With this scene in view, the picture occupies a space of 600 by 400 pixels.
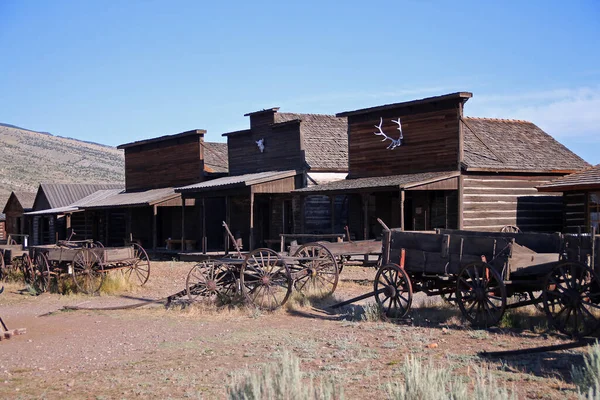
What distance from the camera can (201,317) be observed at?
12.1m

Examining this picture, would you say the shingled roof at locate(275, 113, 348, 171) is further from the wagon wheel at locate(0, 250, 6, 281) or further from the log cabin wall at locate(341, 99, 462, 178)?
the wagon wheel at locate(0, 250, 6, 281)

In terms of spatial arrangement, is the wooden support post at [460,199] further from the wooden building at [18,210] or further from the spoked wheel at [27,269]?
the wooden building at [18,210]

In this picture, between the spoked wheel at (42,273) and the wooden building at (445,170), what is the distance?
8828 mm

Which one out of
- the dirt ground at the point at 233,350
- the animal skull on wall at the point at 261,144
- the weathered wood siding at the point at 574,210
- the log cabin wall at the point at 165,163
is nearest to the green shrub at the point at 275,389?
the dirt ground at the point at 233,350

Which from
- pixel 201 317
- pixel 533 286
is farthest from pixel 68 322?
pixel 533 286

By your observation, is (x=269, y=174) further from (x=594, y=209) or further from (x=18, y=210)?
(x=18, y=210)

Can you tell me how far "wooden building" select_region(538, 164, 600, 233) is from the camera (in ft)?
61.1

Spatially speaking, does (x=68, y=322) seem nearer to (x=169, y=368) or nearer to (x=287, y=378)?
(x=169, y=368)

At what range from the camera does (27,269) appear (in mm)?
18219

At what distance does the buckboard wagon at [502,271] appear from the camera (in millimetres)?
8773

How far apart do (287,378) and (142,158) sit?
1134 inches

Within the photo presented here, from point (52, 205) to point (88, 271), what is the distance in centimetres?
2378

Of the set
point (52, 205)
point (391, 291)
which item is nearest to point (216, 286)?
point (391, 291)

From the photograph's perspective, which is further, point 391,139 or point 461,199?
point 391,139
